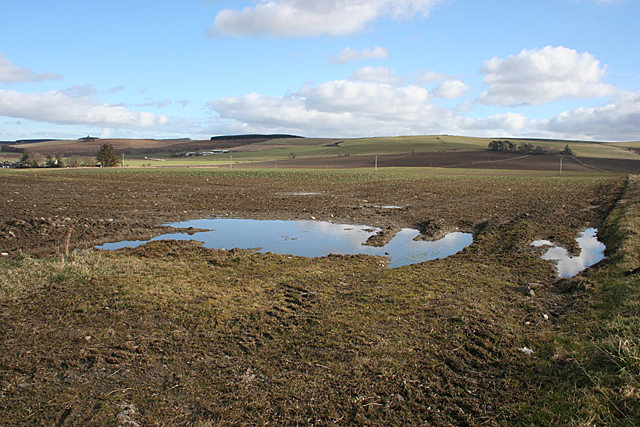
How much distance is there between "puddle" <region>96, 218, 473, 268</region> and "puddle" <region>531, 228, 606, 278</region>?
7.37 ft

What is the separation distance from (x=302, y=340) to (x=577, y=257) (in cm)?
856

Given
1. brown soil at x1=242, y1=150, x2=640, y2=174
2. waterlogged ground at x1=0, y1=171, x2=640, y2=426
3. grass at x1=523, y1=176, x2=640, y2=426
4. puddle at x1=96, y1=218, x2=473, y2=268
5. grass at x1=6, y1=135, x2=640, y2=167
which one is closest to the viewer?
grass at x1=523, y1=176, x2=640, y2=426

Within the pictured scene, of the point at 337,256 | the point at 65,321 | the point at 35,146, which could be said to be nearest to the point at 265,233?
the point at 337,256

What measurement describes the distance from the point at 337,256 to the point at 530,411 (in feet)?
21.1

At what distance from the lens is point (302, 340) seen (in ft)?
17.6

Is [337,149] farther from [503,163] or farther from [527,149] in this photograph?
[503,163]

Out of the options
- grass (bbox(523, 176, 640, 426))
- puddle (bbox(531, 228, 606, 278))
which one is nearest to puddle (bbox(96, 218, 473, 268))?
puddle (bbox(531, 228, 606, 278))

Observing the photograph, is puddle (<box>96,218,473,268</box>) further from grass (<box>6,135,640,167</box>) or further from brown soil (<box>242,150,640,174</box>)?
grass (<box>6,135,640,167</box>)

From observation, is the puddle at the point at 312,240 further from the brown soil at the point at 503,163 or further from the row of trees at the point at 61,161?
the row of trees at the point at 61,161

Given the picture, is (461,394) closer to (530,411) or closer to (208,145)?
(530,411)

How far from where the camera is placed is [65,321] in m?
5.78

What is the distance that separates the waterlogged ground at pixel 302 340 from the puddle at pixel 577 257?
46 cm

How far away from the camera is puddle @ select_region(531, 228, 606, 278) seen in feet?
30.8

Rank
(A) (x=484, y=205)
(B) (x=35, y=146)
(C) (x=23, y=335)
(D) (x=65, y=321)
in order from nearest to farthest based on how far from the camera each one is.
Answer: (C) (x=23, y=335) < (D) (x=65, y=321) < (A) (x=484, y=205) < (B) (x=35, y=146)
